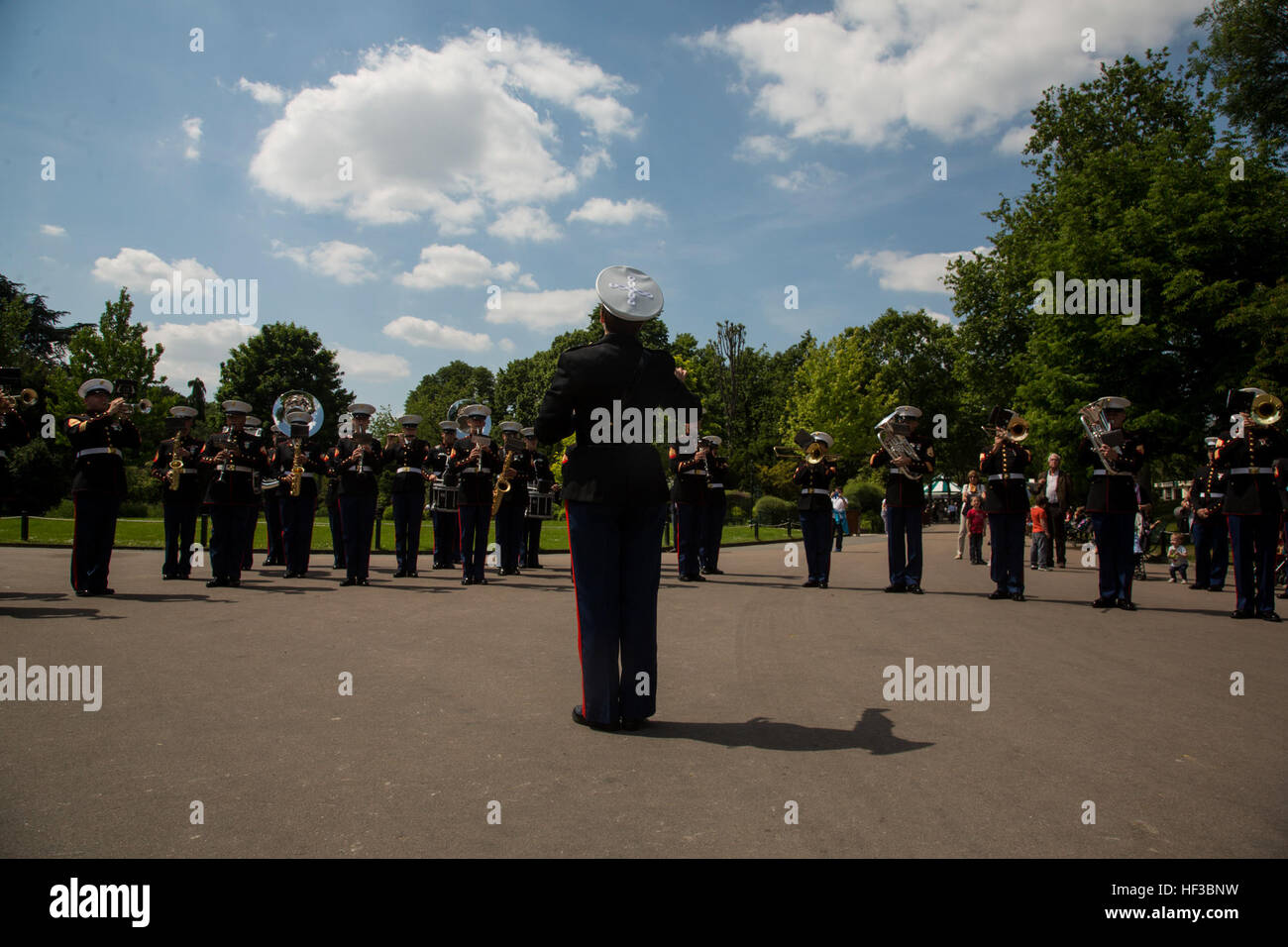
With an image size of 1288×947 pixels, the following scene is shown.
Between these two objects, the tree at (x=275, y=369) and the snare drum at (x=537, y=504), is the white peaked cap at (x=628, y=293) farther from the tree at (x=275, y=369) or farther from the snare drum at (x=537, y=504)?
the tree at (x=275, y=369)

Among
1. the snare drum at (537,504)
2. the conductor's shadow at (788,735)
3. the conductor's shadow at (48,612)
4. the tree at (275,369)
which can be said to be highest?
the tree at (275,369)

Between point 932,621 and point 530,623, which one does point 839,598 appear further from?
point 530,623

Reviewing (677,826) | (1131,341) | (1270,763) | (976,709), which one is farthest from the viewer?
(1131,341)

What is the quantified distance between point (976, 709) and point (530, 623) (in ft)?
15.9

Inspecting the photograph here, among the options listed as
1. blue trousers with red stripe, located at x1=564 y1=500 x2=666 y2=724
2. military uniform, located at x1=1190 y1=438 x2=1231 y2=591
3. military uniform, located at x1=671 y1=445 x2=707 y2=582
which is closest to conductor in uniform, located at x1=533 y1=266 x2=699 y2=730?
blue trousers with red stripe, located at x1=564 y1=500 x2=666 y2=724

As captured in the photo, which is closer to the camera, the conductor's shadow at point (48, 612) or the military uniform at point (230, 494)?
the conductor's shadow at point (48, 612)

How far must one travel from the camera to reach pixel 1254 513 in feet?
35.3

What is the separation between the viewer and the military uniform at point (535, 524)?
16766 mm

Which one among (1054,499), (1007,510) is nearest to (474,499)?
(1007,510)

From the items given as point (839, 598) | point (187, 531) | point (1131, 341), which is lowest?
point (839, 598)

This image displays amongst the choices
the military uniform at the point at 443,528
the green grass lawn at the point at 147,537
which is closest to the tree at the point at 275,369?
the green grass lawn at the point at 147,537

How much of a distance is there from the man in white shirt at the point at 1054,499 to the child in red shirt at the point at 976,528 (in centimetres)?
160
